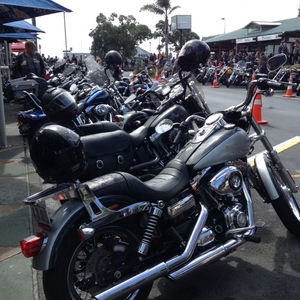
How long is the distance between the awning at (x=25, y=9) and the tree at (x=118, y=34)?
5348 centimetres

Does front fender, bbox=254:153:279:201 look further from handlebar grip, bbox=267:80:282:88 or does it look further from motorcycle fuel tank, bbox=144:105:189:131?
motorcycle fuel tank, bbox=144:105:189:131

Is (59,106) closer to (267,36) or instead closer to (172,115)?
(172,115)

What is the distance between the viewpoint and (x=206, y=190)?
274 cm

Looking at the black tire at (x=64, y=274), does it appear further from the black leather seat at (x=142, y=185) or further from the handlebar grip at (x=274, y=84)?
the handlebar grip at (x=274, y=84)

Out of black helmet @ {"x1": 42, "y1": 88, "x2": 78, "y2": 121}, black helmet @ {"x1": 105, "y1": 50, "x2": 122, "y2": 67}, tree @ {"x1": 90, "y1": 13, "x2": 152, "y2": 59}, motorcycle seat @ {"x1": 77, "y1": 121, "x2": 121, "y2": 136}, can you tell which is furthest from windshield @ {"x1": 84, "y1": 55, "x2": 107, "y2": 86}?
tree @ {"x1": 90, "y1": 13, "x2": 152, "y2": 59}

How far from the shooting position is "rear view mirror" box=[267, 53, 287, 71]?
328 cm

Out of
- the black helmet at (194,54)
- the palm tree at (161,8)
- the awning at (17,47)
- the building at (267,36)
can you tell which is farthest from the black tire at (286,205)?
the palm tree at (161,8)

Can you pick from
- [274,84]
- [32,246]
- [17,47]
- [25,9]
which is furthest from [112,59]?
[17,47]

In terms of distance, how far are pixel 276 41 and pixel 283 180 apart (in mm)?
31707

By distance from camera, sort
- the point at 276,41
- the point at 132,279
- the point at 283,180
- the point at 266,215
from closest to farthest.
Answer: the point at 132,279 → the point at 283,180 → the point at 266,215 → the point at 276,41

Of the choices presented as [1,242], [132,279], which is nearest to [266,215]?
[132,279]

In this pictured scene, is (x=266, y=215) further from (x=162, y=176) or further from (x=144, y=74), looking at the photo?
(x=144, y=74)

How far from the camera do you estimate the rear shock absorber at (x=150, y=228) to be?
228 centimetres

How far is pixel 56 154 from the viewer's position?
6.82 ft
